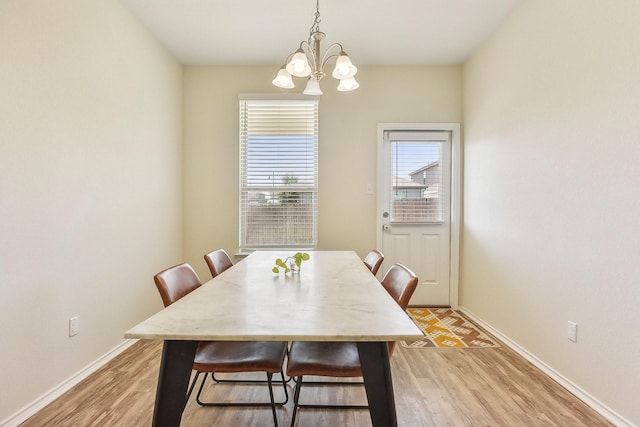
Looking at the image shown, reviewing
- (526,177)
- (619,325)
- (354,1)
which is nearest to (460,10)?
(354,1)

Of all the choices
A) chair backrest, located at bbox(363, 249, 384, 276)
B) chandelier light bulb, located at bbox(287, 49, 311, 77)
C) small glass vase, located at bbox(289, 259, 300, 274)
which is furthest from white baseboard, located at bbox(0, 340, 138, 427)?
chandelier light bulb, located at bbox(287, 49, 311, 77)

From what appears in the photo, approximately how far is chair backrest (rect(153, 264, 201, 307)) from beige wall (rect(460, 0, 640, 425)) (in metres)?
2.28

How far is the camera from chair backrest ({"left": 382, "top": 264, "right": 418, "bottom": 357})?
4.31ft

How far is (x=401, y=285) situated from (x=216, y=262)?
1.29 metres

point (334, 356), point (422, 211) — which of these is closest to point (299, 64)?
point (334, 356)

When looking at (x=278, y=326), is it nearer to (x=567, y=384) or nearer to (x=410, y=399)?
(x=410, y=399)

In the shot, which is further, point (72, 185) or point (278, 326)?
point (72, 185)

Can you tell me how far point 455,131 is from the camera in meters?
3.26

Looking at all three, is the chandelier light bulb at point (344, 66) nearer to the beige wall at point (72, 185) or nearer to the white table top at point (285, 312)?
the white table top at point (285, 312)

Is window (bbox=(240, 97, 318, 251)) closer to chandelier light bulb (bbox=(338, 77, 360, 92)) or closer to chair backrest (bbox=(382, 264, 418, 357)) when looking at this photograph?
chandelier light bulb (bbox=(338, 77, 360, 92))

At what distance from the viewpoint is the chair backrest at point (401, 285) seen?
1314 mm

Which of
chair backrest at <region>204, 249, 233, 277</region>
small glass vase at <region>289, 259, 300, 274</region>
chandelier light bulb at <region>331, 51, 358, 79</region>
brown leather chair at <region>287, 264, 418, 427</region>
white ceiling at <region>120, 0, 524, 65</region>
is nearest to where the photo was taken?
brown leather chair at <region>287, 264, 418, 427</region>

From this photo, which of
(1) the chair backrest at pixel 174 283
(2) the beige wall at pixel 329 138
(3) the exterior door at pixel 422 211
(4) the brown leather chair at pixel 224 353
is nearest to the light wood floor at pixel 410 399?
(4) the brown leather chair at pixel 224 353

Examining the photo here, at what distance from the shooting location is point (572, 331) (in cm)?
184
